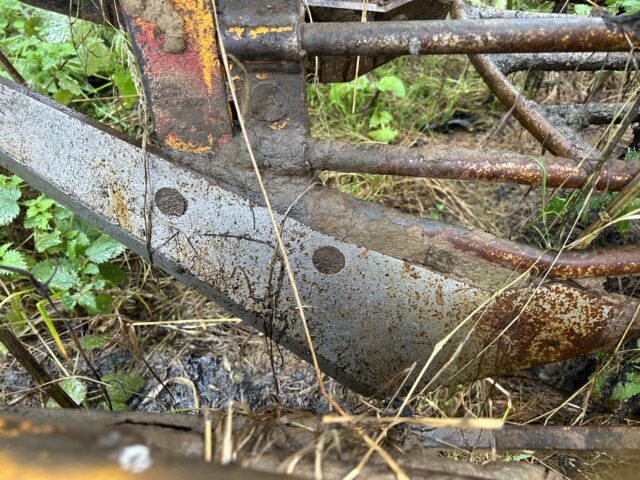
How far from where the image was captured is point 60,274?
2174mm

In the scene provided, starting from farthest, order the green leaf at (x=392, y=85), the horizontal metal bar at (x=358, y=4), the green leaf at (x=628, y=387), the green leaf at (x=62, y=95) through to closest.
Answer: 1. the green leaf at (x=392, y=85)
2. the green leaf at (x=62, y=95)
3. the horizontal metal bar at (x=358, y=4)
4. the green leaf at (x=628, y=387)

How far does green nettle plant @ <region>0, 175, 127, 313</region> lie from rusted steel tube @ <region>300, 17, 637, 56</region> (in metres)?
1.33

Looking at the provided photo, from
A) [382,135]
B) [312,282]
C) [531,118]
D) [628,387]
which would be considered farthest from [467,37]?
[382,135]

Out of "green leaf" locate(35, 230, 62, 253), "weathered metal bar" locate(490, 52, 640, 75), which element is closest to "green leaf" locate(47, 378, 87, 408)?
"green leaf" locate(35, 230, 62, 253)

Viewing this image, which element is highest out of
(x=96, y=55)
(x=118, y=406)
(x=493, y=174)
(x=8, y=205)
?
(x=96, y=55)

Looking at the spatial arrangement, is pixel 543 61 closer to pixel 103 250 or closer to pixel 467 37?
pixel 467 37

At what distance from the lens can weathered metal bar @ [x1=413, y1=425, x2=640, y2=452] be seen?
56.4 inches

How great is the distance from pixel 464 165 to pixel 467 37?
0.32 metres

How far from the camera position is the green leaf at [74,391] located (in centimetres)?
187

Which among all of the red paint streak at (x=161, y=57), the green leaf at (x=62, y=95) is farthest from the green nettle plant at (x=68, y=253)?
the red paint streak at (x=161, y=57)

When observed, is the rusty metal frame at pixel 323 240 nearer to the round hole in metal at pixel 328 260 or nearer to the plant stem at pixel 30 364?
the round hole in metal at pixel 328 260

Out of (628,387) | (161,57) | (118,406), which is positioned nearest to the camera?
(161,57)

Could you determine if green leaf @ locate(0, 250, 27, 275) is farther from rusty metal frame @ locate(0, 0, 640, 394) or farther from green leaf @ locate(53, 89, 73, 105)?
green leaf @ locate(53, 89, 73, 105)

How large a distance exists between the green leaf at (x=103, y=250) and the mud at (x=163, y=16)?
3.60ft
